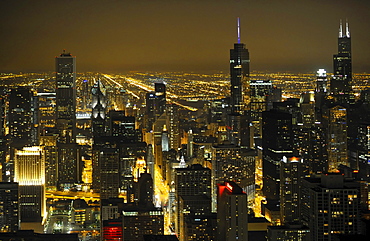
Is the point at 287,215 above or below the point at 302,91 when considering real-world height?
below

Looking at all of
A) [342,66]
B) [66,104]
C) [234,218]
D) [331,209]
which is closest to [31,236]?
[234,218]

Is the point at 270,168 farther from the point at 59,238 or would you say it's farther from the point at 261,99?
the point at 59,238

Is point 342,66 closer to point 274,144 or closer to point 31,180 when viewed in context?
point 274,144

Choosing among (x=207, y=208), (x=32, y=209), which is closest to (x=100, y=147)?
(x=32, y=209)

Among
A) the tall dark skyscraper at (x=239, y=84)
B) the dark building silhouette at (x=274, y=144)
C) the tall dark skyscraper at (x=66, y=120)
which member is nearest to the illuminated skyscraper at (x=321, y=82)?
the dark building silhouette at (x=274, y=144)

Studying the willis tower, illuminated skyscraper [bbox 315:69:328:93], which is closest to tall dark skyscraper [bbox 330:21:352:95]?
illuminated skyscraper [bbox 315:69:328:93]

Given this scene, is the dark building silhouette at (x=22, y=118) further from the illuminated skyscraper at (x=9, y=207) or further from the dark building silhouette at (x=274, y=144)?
the dark building silhouette at (x=274, y=144)
